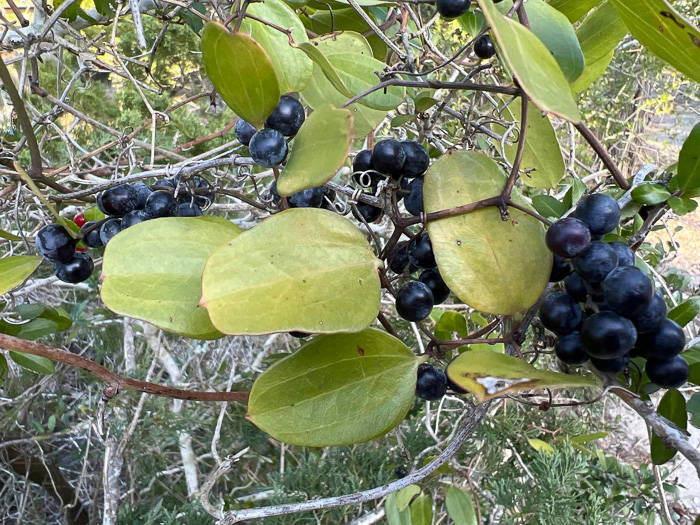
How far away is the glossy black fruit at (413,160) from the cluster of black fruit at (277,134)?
8 centimetres

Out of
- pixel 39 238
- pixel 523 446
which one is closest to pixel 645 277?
pixel 39 238

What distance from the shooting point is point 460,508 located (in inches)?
25.4

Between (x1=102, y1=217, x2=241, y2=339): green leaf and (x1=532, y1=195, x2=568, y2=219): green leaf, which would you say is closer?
(x1=102, y1=217, x2=241, y2=339): green leaf

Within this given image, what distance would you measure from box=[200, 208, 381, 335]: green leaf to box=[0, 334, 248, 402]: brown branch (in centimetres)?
15

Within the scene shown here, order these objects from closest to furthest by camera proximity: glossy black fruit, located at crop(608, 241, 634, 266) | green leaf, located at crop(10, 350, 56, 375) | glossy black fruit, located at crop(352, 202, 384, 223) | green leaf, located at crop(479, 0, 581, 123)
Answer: green leaf, located at crop(479, 0, 581, 123), glossy black fruit, located at crop(608, 241, 634, 266), glossy black fruit, located at crop(352, 202, 384, 223), green leaf, located at crop(10, 350, 56, 375)

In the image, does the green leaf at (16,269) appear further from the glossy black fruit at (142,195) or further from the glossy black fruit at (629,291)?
the glossy black fruit at (629,291)

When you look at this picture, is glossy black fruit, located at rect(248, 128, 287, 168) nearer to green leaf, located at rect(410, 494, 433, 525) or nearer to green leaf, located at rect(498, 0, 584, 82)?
green leaf, located at rect(498, 0, 584, 82)

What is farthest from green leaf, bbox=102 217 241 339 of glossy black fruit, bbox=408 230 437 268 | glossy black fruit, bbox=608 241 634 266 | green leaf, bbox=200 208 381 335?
glossy black fruit, bbox=608 241 634 266

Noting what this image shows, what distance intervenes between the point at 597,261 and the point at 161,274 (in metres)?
0.26

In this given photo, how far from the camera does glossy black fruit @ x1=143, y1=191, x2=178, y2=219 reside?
1.35 feet

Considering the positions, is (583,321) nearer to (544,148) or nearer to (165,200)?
(544,148)

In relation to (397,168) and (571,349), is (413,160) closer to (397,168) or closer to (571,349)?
(397,168)

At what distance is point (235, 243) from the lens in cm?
A: 28

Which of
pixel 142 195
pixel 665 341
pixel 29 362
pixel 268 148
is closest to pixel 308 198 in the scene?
pixel 268 148
